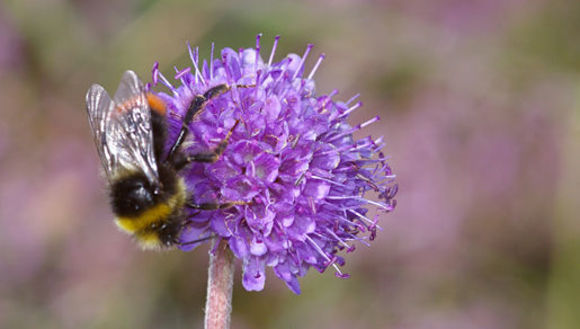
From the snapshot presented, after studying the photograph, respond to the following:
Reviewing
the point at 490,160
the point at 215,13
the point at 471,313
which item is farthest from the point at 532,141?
the point at 215,13

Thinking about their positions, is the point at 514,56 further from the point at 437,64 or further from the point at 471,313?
the point at 471,313

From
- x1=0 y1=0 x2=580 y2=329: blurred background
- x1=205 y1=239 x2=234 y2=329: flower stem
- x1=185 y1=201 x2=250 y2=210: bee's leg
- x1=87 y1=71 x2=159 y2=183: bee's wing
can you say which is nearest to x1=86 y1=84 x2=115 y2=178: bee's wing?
x1=87 y1=71 x2=159 y2=183: bee's wing

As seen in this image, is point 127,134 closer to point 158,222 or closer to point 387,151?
point 158,222

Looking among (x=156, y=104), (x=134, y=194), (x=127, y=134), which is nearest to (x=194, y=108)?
(x=156, y=104)

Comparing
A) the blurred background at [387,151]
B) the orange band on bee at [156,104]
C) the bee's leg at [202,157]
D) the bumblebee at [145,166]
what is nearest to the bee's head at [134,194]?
the bumblebee at [145,166]

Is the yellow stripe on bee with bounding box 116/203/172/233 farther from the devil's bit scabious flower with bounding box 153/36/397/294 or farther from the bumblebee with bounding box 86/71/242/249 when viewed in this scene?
the devil's bit scabious flower with bounding box 153/36/397/294

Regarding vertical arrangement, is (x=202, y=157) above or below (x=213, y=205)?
above

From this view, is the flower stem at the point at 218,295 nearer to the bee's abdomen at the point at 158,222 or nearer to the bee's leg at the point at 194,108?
the bee's abdomen at the point at 158,222
